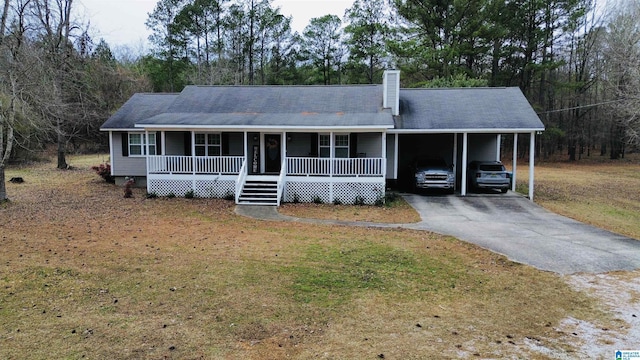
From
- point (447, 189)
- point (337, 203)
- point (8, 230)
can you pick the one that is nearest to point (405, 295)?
point (337, 203)

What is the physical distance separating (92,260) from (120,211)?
19.2ft

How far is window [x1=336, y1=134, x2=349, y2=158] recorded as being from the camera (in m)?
18.0

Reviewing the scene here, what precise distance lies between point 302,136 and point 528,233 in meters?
10.2

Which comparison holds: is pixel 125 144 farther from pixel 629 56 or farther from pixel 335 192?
pixel 629 56

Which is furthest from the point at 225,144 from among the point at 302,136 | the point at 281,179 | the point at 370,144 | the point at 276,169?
the point at 370,144

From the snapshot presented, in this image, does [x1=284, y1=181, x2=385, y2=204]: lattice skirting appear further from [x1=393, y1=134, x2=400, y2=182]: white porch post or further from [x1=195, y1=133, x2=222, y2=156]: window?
[x1=195, y1=133, x2=222, y2=156]: window

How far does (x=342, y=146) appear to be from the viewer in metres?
18.0

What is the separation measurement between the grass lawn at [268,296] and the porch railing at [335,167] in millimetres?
4942

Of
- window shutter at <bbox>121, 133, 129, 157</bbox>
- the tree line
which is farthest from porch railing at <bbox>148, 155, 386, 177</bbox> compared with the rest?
the tree line

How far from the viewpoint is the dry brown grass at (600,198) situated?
525 inches

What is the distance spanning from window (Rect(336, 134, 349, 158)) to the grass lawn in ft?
23.4

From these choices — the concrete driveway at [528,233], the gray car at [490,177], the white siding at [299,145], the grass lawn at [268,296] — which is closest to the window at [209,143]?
the white siding at [299,145]

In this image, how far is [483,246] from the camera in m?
9.72

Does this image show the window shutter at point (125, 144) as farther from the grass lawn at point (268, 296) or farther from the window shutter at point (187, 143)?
the grass lawn at point (268, 296)
